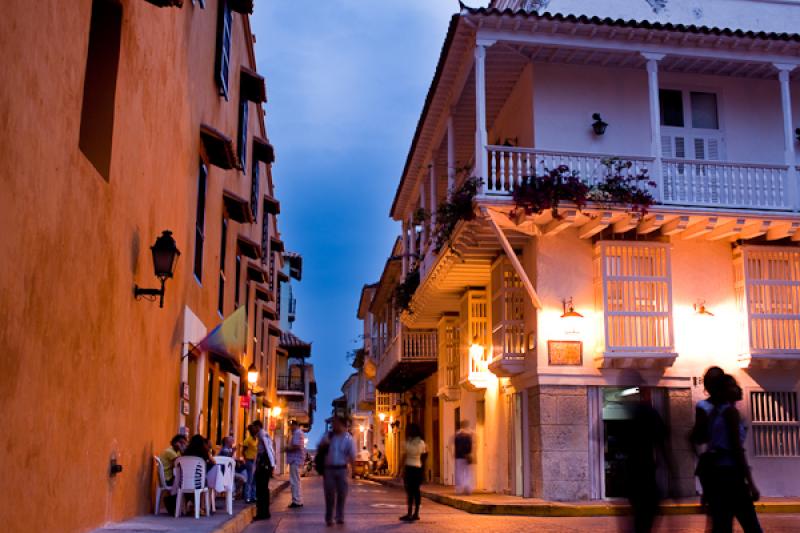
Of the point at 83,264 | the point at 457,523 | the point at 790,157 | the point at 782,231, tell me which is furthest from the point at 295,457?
the point at 790,157

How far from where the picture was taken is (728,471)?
7.07 m

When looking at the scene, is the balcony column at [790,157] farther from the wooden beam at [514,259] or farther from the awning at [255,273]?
the awning at [255,273]

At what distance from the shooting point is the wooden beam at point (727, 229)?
16766 millimetres

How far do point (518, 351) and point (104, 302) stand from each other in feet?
34.9

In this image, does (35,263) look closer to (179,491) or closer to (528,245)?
(179,491)

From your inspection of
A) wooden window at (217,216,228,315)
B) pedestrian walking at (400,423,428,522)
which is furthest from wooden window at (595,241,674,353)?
wooden window at (217,216,228,315)

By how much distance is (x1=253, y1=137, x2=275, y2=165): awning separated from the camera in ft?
84.6

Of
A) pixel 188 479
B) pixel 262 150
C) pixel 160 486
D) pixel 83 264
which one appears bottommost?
pixel 160 486

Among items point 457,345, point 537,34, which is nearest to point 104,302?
point 537,34

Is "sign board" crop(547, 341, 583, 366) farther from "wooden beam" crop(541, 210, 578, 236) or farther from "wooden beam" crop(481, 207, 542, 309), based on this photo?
"wooden beam" crop(541, 210, 578, 236)

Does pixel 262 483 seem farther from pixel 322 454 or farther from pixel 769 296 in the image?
pixel 769 296

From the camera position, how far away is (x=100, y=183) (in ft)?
29.1

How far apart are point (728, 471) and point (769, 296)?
37.9 ft

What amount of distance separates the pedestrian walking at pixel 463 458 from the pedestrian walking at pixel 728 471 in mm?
11142
